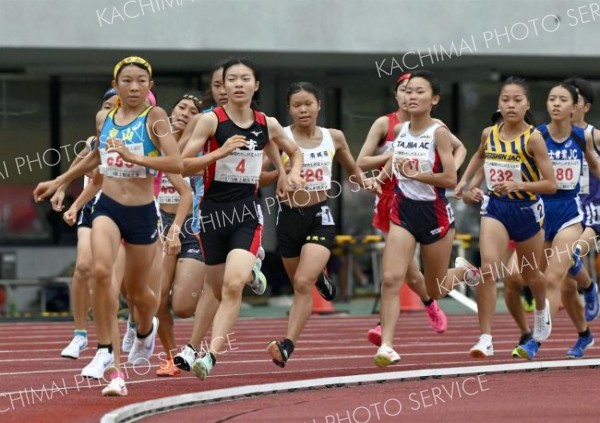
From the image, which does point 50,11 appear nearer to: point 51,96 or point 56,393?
point 51,96

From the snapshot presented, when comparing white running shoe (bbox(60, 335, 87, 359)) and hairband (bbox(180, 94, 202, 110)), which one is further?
white running shoe (bbox(60, 335, 87, 359))

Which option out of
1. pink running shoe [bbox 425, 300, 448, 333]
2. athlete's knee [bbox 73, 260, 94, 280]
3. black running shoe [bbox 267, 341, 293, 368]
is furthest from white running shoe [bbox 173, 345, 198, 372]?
pink running shoe [bbox 425, 300, 448, 333]

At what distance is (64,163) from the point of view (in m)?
28.8

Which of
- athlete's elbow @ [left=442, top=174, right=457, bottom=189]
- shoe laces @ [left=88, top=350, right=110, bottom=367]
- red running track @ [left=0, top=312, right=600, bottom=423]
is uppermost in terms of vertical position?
athlete's elbow @ [left=442, top=174, right=457, bottom=189]

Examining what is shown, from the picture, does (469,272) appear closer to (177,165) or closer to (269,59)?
(177,165)

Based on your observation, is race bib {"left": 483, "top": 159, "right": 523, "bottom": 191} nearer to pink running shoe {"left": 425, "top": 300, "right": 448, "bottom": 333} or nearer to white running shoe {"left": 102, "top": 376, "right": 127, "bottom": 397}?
pink running shoe {"left": 425, "top": 300, "right": 448, "bottom": 333}

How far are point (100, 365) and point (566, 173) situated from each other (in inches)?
224

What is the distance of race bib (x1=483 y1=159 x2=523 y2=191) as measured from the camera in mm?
14469

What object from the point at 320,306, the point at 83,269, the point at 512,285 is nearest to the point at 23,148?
the point at 320,306

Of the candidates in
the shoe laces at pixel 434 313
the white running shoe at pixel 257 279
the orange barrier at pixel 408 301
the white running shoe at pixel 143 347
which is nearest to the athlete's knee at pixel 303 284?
the white running shoe at pixel 257 279

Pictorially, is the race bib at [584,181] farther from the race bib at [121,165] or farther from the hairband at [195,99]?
the race bib at [121,165]

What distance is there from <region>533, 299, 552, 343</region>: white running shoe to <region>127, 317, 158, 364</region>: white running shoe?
3.42 meters

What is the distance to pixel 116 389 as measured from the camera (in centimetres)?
1128

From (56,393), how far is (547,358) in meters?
4.85
